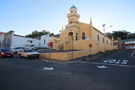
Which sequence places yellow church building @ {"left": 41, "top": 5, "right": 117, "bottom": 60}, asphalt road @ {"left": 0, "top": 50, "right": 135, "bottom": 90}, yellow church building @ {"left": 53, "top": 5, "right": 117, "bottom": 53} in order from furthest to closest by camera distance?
yellow church building @ {"left": 53, "top": 5, "right": 117, "bottom": 53} < yellow church building @ {"left": 41, "top": 5, "right": 117, "bottom": 60} < asphalt road @ {"left": 0, "top": 50, "right": 135, "bottom": 90}

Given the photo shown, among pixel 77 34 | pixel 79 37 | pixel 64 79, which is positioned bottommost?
pixel 64 79

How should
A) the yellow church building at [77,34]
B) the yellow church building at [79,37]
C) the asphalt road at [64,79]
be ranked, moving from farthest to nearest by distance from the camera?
the yellow church building at [77,34] → the yellow church building at [79,37] → the asphalt road at [64,79]

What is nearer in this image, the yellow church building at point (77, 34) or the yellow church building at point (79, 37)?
the yellow church building at point (79, 37)

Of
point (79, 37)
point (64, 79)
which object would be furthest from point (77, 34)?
point (64, 79)

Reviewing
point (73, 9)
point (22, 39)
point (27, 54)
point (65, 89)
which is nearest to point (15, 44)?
point (22, 39)

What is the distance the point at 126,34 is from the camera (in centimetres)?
5894

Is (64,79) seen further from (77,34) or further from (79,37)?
(77,34)

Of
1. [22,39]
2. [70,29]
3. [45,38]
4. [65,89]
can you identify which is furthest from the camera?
[45,38]

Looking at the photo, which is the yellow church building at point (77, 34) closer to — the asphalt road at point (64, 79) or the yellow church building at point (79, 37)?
the yellow church building at point (79, 37)

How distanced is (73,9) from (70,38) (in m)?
9.45

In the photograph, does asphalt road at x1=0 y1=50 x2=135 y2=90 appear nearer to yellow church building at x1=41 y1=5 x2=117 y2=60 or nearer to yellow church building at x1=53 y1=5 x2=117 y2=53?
yellow church building at x1=41 y1=5 x2=117 y2=60

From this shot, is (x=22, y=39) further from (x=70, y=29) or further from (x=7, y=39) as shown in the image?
(x=70, y=29)

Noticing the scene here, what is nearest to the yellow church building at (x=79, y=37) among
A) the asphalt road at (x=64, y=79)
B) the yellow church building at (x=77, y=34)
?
the yellow church building at (x=77, y=34)

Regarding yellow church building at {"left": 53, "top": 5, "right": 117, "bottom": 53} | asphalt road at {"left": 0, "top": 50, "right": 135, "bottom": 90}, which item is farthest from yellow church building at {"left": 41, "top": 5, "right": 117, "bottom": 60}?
asphalt road at {"left": 0, "top": 50, "right": 135, "bottom": 90}
